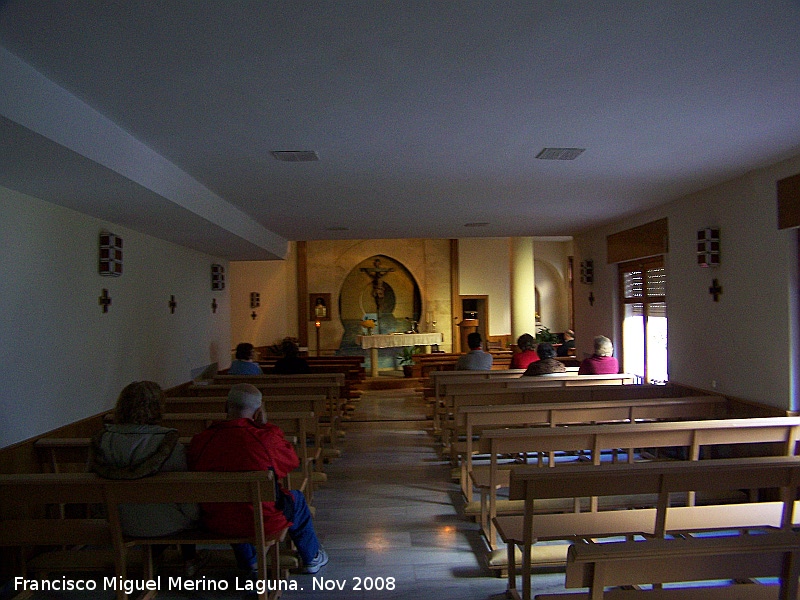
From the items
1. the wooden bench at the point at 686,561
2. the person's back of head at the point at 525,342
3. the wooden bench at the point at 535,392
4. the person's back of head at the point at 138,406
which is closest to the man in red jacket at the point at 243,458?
the person's back of head at the point at 138,406

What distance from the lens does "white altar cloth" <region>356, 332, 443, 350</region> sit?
12.5 m

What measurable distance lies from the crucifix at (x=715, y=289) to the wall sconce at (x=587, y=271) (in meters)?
3.06

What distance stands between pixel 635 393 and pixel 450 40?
12.7ft

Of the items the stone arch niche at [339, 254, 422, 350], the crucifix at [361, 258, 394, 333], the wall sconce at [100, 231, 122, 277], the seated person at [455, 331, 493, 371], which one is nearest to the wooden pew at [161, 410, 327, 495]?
the wall sconce at [100, 231, 122, 277]

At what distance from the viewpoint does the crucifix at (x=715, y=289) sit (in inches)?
202

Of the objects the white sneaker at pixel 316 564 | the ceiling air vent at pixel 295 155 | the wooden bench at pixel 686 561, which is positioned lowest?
the white sneaker at pixel 316 564

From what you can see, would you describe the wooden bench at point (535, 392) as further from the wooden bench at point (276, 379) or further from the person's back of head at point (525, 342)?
the wooden bench at point (276, 379)

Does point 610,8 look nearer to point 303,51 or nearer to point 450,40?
point 450,40

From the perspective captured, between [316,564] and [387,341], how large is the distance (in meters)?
9.44

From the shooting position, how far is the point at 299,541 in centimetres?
318

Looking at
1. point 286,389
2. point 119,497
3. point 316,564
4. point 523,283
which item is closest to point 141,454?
point 119,497

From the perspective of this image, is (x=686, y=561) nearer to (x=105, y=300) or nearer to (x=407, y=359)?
(x=105, y=300)

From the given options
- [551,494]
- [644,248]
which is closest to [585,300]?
→ [644,248]

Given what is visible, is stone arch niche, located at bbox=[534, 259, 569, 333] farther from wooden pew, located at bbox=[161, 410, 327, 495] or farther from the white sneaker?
the white sneaker
